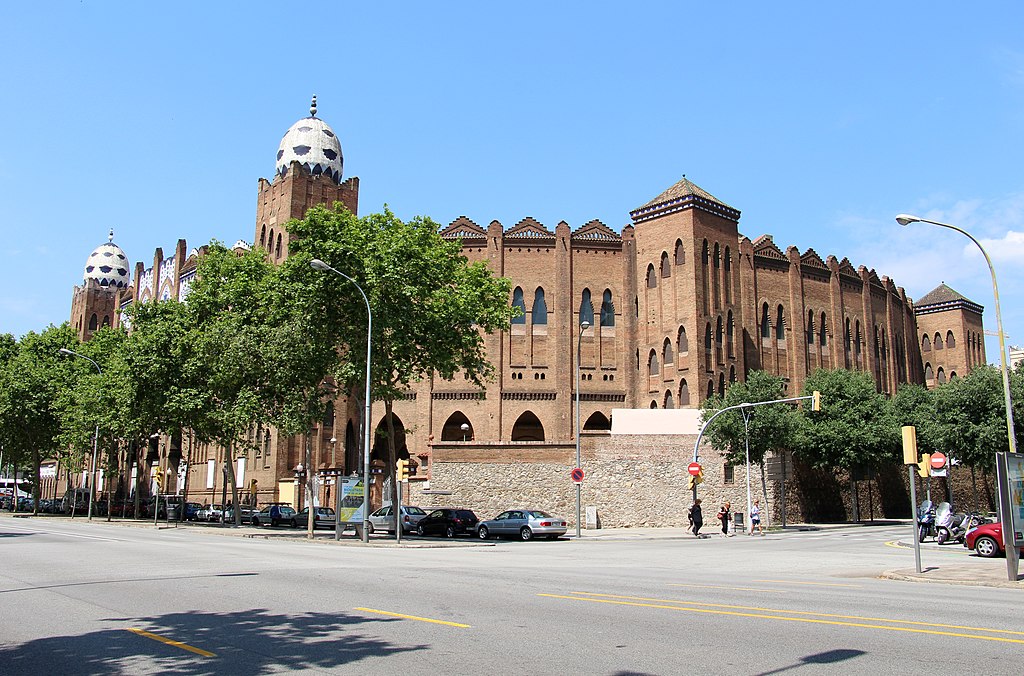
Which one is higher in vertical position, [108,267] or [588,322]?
[108,267]

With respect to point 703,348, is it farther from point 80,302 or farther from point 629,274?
point 80,302

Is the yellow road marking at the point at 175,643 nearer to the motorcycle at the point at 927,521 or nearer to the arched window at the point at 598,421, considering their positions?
the motorcycle at the point at 927,521

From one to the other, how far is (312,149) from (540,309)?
19449 millimetres

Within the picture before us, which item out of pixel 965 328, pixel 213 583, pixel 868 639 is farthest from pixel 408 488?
pixel 965 328

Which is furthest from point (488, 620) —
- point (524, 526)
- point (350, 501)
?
point (524, 526)

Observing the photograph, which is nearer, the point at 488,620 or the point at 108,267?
the point at 488,620

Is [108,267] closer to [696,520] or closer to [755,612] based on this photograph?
[696,520]

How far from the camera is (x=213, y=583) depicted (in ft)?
45.3

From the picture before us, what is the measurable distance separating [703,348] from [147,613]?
48.5m

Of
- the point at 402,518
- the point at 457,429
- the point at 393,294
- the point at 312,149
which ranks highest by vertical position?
the point at 312,149

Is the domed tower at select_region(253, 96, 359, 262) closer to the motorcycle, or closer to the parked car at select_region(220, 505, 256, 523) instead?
the parked car at select_region(220, 505, 256, 523)

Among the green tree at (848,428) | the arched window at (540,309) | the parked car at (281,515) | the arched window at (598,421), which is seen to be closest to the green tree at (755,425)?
the green tree at (848,428)

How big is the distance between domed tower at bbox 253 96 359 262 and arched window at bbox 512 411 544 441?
18.8 m

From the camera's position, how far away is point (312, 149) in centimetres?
6100
